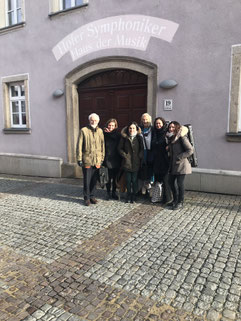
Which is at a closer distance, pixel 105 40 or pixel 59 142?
pixel 105 40

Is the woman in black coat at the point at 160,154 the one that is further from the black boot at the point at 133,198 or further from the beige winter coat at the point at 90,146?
the beige winter coat at the point at 90,146

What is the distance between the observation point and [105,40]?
7.13 metres

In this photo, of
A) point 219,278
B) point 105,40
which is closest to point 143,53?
point 105,40

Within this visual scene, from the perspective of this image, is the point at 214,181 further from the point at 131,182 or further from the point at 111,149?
the point at 111,149

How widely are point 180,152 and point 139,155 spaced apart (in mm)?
792

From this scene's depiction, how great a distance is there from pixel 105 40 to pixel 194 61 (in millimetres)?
2457

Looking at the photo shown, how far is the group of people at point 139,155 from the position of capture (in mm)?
4926

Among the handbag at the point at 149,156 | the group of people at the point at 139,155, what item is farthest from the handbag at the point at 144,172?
the handbag at the point at 149,156

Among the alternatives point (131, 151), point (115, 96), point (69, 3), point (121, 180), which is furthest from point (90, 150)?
point (69, 3)

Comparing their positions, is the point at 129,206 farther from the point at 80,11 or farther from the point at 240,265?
the point at 80,11

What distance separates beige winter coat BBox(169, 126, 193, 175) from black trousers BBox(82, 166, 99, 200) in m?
1.56

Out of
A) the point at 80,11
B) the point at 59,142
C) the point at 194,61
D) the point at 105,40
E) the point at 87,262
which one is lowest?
the point at 87,262

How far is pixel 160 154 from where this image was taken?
5.09 metres

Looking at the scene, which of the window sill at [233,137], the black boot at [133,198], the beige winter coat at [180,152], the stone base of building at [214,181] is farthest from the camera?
the stone base of building at [214,181]
